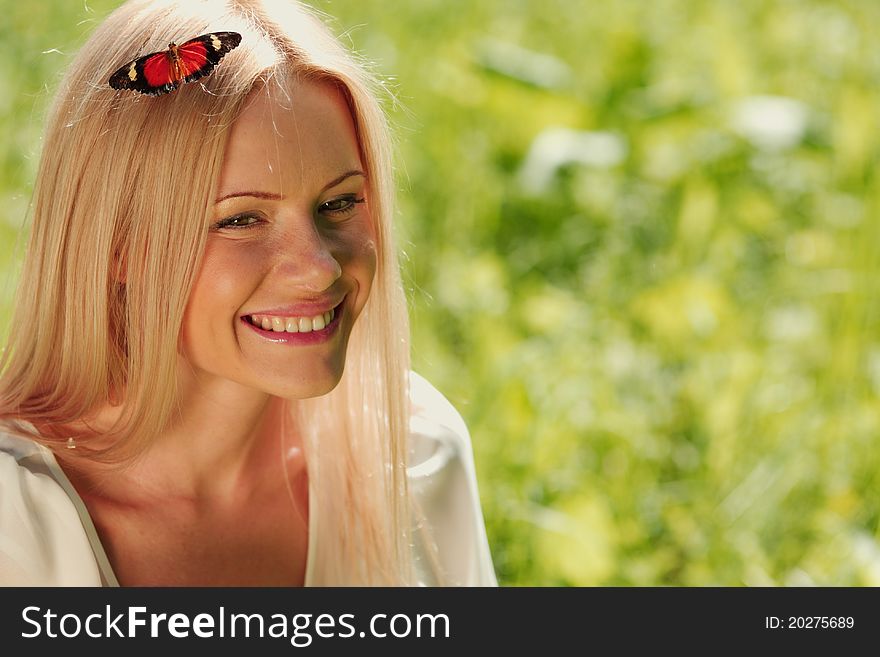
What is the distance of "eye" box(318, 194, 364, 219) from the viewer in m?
1.49

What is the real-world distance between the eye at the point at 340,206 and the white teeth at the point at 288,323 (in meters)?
0.13

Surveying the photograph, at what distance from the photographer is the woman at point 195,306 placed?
1396 millimetres

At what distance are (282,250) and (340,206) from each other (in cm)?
12

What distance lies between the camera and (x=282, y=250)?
1425 mm

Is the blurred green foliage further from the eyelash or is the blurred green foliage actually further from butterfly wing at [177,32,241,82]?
butterfly wing at [177,32,241,82]

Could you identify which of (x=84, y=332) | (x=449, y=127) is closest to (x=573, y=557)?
(x=84, y=332)

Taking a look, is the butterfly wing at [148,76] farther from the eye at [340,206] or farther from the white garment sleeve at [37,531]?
the white garment sleeve at [37,531]

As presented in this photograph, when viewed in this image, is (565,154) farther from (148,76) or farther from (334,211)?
(148,76)

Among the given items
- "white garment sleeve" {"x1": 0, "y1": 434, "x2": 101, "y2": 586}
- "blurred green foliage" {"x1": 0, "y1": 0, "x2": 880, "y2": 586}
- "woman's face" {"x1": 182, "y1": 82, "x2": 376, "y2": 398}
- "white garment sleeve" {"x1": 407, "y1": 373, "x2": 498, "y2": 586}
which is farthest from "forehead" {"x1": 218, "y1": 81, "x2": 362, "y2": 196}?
"blurred green foliage" {"x1": 0, "y1": 0, "x2": 880, "y2": 586}

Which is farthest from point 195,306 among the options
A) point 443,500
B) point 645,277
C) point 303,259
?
point 645,277

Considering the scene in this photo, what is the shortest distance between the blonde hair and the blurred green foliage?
961 mm

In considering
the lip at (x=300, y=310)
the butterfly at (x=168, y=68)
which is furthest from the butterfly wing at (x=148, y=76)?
the lip at (x=300, y=310)

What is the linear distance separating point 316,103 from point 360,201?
0.48 ft
